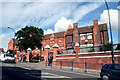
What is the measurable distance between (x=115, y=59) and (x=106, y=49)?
241cm

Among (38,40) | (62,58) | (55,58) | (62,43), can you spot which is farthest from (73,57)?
(62,43)

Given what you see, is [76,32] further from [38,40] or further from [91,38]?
[38,40]

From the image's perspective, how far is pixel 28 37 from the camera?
3728cm

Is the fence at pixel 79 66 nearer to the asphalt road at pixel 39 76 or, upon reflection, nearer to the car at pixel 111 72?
the asphalt road at pixel 39 76

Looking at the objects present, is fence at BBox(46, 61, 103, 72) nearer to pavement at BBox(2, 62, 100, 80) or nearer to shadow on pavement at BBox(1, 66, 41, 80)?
pavement at BBox(2, 62, 100, 80)

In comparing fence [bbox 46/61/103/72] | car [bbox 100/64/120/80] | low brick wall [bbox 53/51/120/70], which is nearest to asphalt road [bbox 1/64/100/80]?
car [bbox 100/64/120/80]

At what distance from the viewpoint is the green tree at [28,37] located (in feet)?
120

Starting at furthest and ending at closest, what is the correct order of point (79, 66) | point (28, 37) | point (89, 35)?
point (89, 35), point (28, 37), point (79, 66)

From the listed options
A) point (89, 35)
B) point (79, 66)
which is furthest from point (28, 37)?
point (79, 66)

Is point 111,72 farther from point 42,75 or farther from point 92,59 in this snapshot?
point 92,59

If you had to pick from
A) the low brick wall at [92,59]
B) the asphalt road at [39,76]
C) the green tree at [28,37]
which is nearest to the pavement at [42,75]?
the asphalt road at [39,76]

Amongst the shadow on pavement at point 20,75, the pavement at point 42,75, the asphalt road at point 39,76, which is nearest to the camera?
the shadow on pavement at point 20,75

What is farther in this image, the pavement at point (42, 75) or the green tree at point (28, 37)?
the green tree at point (28, 37)

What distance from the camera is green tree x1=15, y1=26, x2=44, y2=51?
36562 mm
